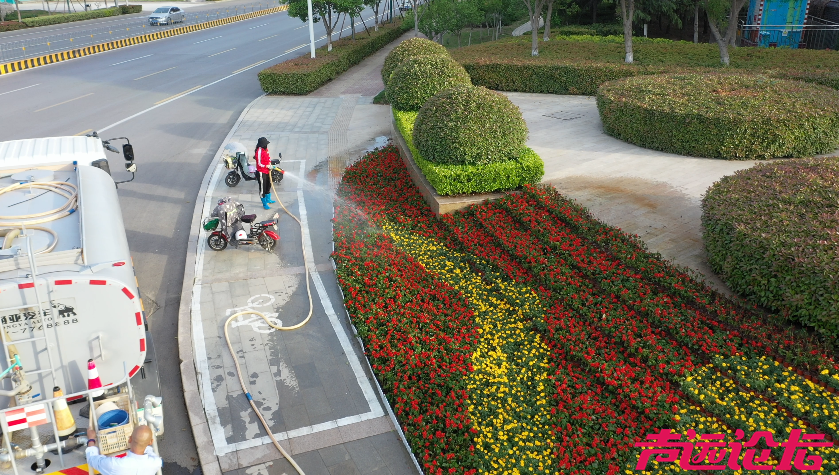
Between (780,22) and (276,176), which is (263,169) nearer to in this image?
(276,176)

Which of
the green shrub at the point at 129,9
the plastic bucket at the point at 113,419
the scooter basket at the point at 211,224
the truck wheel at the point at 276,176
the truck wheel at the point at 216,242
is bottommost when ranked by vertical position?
the plastic bucket at the point at 113,419

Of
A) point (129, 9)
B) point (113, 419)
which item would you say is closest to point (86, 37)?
point (129, 9)

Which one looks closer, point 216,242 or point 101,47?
point 216,242

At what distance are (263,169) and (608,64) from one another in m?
14.0

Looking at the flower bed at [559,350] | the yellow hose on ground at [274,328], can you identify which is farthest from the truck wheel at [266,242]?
the flower bed at [559,350]

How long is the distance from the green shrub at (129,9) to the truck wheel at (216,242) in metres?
49.3

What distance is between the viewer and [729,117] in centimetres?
1384

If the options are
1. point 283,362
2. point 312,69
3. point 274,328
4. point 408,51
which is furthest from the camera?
point 312,69

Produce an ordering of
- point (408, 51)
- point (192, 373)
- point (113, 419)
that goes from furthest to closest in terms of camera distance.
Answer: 1. point (408, 51)
2. point (192, 373)
3. point (113, 419)

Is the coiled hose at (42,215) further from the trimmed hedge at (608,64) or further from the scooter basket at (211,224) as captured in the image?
the trimmed hedge at (608,64)

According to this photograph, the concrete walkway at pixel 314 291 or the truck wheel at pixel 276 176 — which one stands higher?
the truck wheel at pixel 276 176

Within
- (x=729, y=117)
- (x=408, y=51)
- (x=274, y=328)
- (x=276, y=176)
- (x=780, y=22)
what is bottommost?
(x=274, y=328)

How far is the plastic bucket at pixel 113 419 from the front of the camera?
5617mm

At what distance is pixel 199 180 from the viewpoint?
1479 centimetres
